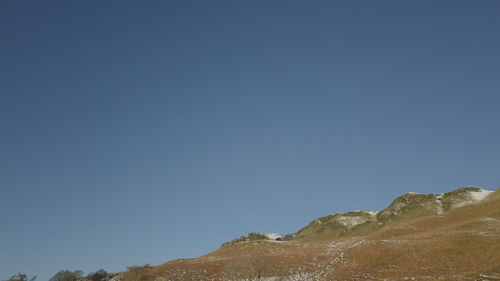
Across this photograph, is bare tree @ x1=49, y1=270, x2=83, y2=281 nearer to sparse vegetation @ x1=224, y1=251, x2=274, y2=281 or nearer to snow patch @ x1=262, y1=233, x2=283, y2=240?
sparse vegetation @ x1=224, y1=251, x2=274, y2=281

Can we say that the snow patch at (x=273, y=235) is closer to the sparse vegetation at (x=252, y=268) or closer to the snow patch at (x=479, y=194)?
the snow patch at (x=479, y=194)

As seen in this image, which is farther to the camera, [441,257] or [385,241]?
[385,241]

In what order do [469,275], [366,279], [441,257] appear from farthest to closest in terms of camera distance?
[441,257]
[366,279]
[469,275]

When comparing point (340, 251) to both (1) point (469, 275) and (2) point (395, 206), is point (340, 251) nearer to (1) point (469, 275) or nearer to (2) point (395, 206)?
(1) point (469, 275)

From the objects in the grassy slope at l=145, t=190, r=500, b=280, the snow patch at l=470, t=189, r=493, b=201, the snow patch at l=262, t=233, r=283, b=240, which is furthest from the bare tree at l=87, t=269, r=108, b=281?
the snow patch at l=470, t=189, r=493, b=201

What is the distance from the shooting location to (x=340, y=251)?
211ft

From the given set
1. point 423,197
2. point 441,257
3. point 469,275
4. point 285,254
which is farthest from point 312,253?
point 423,197

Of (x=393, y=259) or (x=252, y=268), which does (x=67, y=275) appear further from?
(x=393, y=259)

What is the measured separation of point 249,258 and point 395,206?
9039cm

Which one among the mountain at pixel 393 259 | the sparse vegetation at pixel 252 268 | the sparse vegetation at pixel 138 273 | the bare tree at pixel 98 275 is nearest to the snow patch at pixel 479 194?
the mountain at pixel 393 259

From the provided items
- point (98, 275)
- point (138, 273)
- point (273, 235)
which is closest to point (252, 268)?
point (138, 273)

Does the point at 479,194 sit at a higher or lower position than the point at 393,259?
higher

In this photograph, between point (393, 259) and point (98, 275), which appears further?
point (98, 275)

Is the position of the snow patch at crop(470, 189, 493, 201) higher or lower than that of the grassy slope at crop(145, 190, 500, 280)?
higher
